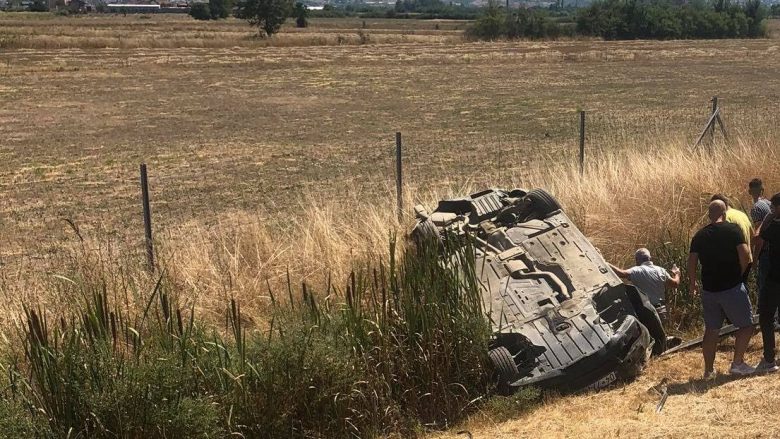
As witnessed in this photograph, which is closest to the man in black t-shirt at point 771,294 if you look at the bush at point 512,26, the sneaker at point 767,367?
the sneaker at point 767,367

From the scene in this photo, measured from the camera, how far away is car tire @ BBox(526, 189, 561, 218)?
329 inches

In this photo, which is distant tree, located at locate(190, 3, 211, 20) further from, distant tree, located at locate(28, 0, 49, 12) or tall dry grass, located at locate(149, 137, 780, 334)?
tall dry grass, located at locate(149, 137, 780, 334)

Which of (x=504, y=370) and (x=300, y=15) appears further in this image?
(x=300, y=15)

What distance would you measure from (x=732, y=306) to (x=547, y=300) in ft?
5.01

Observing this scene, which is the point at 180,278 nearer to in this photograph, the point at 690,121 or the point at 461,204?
the point at 461,204

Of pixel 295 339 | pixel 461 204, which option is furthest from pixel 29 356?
pixel 461 204

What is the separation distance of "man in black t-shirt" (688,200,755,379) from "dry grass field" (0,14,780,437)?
36 centimetres

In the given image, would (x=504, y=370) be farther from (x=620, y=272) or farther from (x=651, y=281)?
(x=651, y=281)

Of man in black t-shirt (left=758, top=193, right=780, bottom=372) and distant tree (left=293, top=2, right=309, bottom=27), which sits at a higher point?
distant tree (left=293, top=2, right=309, bottom=27)

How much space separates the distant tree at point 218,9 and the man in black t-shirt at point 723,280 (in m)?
121

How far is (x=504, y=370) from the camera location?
6.39 m

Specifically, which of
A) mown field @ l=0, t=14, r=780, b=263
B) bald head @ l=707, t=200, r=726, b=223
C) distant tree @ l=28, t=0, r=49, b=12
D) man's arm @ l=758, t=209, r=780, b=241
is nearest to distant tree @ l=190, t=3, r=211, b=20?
distant tree @ l=28, t=0, r=49, b=12

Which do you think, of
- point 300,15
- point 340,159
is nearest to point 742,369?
point 340,159

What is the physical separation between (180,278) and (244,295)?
0.66 metres
